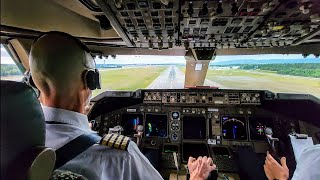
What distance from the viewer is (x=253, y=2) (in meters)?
1.71

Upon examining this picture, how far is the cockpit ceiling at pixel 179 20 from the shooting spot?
68.4 inches

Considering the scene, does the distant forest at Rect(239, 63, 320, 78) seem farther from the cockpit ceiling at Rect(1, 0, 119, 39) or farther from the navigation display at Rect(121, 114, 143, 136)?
the cockpit ceiling at Rect(1, 0, 119, 39)

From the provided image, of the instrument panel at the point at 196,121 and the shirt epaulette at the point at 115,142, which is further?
the instrument panel at the point at 196,121

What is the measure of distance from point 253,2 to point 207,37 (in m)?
0.88

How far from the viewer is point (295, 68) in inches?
128

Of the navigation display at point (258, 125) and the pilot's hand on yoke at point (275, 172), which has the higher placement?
the navigation display at point (258, 125)

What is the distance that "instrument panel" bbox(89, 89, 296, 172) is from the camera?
121 inches

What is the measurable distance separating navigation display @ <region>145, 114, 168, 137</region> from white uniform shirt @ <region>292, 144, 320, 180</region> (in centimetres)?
228

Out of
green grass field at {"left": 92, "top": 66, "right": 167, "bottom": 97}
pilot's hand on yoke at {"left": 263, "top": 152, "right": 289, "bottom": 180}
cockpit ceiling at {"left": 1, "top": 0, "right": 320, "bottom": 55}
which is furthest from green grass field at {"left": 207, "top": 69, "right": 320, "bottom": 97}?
pilot's hand on yoke at {"left": 263, "top": 152, "right": 289, "bottom": 180}

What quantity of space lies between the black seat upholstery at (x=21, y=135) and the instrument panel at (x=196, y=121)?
246 centimetres

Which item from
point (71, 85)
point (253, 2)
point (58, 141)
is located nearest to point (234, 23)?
point (253, 2)

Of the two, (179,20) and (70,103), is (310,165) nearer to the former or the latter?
(70,103)

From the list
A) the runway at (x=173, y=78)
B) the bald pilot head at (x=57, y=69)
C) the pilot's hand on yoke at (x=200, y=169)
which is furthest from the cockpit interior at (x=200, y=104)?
the bald pilot head at (x=57, y=69)

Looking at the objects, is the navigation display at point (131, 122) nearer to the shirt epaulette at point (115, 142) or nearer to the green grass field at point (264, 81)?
the green grass field at point (264, 81)
